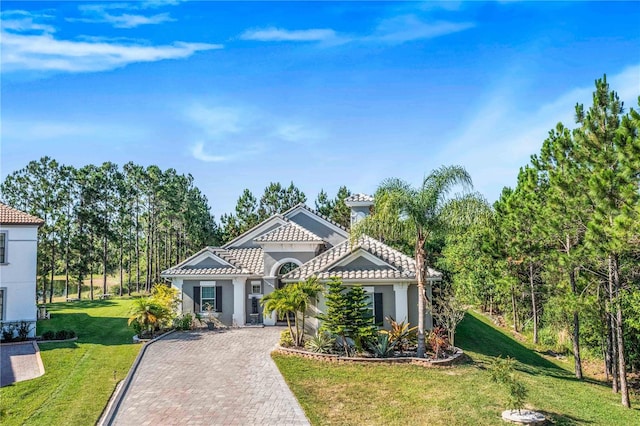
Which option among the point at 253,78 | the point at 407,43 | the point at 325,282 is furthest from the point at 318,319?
the point at 407,43

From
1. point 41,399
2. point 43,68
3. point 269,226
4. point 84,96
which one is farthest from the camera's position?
point 269,226

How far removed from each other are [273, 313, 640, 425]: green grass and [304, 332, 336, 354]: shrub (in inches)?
35.5

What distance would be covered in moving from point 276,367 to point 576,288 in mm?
13536

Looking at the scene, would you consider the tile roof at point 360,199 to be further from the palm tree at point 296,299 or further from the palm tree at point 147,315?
the palm tree at point 147,315

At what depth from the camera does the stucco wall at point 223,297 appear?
27.0 meters

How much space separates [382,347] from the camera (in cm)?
1908

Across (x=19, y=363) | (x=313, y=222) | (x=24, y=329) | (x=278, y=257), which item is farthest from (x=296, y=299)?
(x=24, y=329)

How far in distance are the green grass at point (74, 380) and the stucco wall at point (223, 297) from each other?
3348 mm

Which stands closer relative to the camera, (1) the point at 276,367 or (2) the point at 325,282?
(1) the point at 276,367

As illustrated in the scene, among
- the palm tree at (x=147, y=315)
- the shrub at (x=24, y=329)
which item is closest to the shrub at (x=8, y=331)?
the shrub at (x=24, y=329)

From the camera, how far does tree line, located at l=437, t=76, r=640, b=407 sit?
14286 mm

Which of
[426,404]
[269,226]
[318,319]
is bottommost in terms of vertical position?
[426,404]

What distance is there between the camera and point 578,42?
49.9 ft

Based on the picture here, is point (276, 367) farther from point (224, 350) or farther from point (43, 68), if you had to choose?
point (43, 68)
